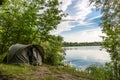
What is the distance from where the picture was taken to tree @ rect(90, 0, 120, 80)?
13062 mm

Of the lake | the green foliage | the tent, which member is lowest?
the lake

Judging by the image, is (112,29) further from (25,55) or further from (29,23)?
(29,23)

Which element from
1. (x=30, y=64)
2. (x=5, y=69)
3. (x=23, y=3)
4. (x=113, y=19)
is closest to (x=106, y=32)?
(x=113, y=19)

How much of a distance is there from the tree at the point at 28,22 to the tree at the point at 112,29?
7.11 metres

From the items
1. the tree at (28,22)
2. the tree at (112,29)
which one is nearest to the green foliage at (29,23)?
the tree at (28,22)

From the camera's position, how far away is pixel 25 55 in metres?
16.6

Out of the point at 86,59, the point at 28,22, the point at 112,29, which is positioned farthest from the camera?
the point at 86,59

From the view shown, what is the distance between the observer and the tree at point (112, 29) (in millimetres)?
13062

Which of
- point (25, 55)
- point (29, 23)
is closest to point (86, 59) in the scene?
point (29, 23)

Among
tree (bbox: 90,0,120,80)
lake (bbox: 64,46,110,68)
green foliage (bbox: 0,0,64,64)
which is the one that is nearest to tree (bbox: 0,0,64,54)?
green foliage (bbox: 0,0,64,64)

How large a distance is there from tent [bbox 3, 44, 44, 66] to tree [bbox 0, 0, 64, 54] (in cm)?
468

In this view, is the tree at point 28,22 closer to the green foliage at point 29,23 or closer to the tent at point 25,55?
the green foliage at point 29,23

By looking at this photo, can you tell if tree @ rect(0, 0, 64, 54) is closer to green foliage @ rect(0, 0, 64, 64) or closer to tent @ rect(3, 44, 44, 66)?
green foliage @ rect(0, 0, 64, 64)

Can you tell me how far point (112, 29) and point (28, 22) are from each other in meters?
9.05
